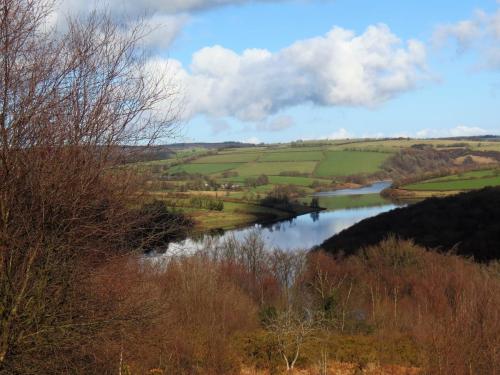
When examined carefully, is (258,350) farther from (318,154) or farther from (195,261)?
(318,154)

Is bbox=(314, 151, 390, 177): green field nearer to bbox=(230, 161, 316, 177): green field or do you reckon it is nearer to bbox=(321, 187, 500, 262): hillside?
bbox=(230, 161, 316, 177): green field

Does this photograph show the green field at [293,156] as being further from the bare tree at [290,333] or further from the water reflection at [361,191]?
the bare tree at [290,333]

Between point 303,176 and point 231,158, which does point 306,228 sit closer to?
point 303,176

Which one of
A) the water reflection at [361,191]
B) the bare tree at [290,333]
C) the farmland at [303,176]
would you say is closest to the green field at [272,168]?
the farmland at [303,176]

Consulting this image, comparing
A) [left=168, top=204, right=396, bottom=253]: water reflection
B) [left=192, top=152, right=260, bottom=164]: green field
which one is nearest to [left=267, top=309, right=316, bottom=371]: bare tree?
[left=168, top=204, right=396, bottom=253]: water reflection

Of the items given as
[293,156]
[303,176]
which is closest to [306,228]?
[303,176]
